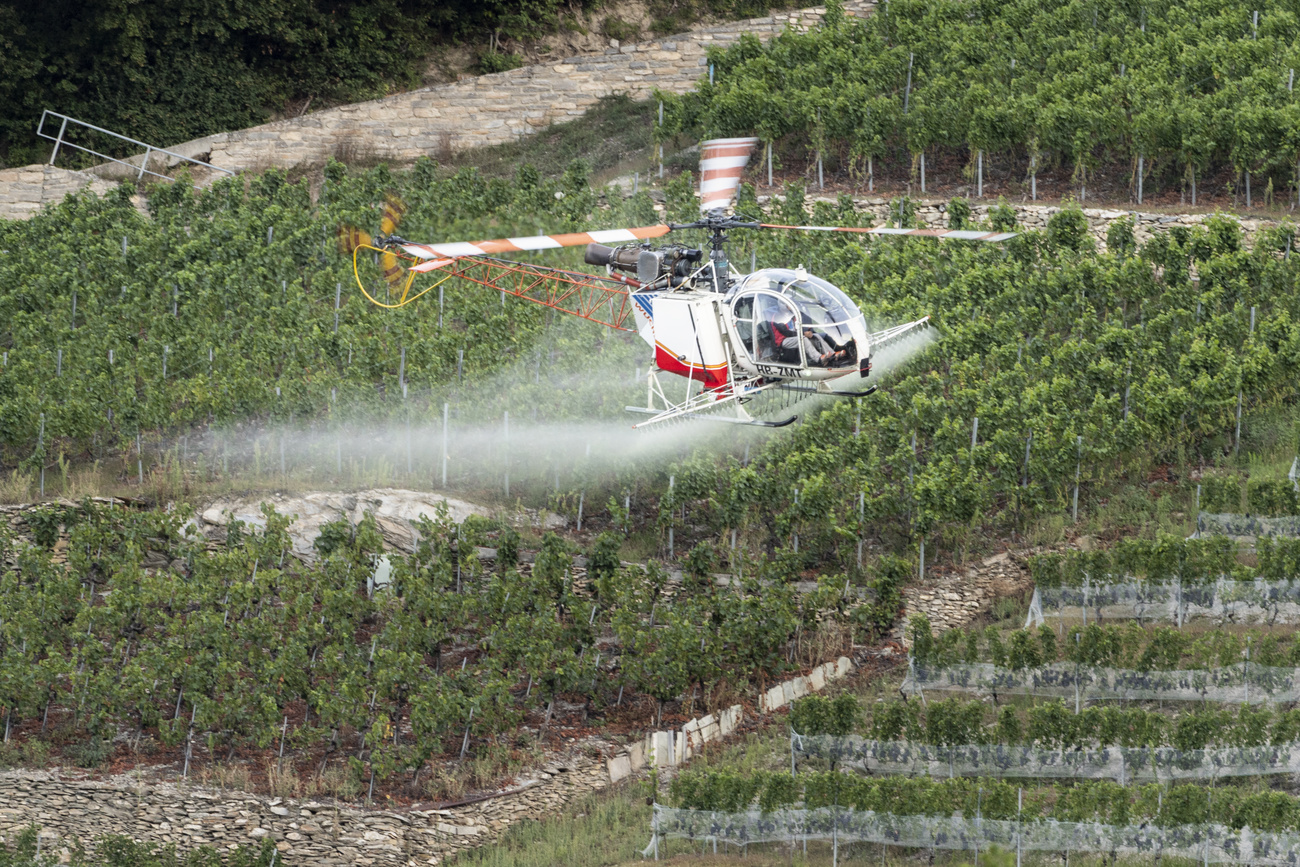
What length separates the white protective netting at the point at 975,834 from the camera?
59.6 ft

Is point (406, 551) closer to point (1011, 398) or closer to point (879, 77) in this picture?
point (1011, 398)

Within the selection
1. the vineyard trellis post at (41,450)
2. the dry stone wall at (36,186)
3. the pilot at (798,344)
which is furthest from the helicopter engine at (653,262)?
the dry stone wall at (36,186)

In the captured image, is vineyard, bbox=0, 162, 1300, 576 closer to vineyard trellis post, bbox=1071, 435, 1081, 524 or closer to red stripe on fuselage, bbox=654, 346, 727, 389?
vineyard trellis post, bbox=1071, 435, 1081, 524

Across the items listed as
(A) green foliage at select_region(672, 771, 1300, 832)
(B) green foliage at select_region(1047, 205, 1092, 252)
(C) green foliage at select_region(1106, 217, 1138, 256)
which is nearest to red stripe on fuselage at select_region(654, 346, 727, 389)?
(A) green foliage at select_region(672, 771, 1300, 832)

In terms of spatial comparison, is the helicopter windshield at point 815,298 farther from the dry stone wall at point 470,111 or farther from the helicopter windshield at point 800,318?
the dry stone wall at point 470,111

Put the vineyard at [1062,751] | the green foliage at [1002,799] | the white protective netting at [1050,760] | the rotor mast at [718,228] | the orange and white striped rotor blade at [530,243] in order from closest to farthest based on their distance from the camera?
the green foliage at [1002,799]
the vineyard at [1062,751]
the white protective netting at [1050,760]
the orange and white striped rotor blade at [530,243]
the rotor mast at [718,228]

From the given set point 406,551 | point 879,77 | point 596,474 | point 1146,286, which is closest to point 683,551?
point 596,474

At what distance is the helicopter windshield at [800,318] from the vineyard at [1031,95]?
12.0 metres

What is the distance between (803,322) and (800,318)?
0.06 m

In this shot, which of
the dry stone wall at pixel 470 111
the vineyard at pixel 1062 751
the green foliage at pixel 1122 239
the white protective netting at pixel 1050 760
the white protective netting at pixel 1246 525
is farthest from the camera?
the dry stone wall at pixel 470 111

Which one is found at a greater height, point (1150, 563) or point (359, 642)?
point (1150, 563)

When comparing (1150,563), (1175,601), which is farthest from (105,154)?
(1175,601)

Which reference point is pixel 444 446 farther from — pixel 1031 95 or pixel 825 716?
pixel 1031 95

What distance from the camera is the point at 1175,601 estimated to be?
2294 centimetres
